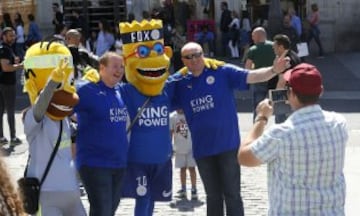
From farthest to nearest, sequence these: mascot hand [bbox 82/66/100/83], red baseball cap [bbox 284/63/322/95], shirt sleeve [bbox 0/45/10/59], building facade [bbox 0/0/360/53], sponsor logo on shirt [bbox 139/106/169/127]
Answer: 1. building facade [bbox 0/0/360/53]
2. shirt sleeve [bbox 0/45/10/59]
3. sponsor logo on shirt [bbox 139/106/169/127]
4. mascot hand [bbox 82/66/100/83]
5. red baseball cap [bbox 284/63/322/95]

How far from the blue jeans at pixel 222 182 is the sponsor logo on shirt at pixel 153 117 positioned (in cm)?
52

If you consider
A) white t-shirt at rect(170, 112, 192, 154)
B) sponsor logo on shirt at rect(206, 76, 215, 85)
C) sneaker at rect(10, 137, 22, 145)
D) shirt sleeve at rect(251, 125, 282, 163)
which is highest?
shirt sleeve at rect(251, 125, 282, 163)

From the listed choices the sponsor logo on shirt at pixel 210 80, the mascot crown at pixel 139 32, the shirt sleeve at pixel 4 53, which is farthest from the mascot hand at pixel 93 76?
the shirt sleeve at pixel 4 53

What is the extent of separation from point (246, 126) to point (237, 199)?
6.86 metres

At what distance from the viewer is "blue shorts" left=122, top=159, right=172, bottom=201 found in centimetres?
724

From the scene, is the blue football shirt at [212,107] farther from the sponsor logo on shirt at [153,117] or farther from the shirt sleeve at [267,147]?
the shirt sleeve at [267,147]

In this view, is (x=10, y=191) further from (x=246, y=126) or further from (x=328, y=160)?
(x=246, y=126)

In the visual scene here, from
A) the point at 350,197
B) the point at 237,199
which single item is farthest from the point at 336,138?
the point at 350,197

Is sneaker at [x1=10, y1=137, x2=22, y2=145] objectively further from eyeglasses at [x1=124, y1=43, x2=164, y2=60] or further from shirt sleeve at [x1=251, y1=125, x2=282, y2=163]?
A: shirt sleeve at [x1=251, y1=125, x2=282, y2=163]

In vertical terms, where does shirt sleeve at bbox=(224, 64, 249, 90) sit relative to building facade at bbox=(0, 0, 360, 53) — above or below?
above

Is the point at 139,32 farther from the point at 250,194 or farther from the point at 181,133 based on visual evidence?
the point at 250,194

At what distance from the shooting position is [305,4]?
87.0 feet

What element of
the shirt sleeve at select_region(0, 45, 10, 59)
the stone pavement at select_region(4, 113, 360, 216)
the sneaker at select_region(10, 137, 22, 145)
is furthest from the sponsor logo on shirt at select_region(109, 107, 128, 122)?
the sneaker at select_region(10, 137, 22, 145)

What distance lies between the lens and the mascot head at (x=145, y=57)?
7.31 meters
